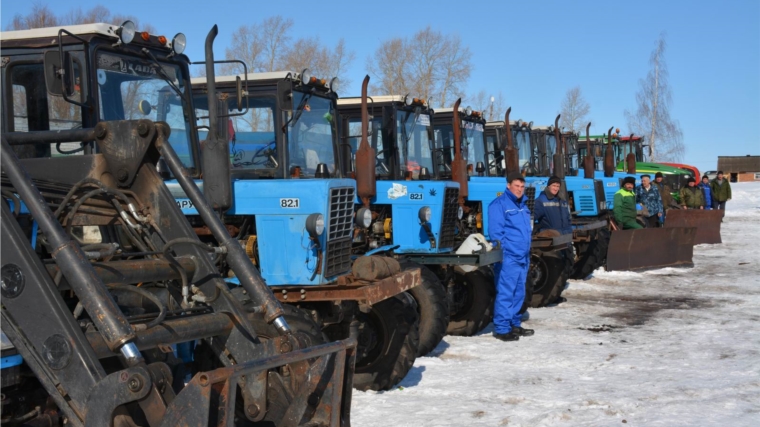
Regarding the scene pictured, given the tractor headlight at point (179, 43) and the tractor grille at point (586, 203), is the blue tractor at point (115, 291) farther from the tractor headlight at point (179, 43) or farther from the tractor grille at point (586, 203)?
the tractor grille at point (586, 203)

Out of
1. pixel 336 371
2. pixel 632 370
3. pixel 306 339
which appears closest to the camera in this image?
pixel 336 371

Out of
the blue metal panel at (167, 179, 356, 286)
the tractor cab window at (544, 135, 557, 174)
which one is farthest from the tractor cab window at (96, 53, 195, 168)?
the tractor cab window at (544, 135, 557, 174)

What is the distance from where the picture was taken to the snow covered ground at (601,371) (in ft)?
18.4

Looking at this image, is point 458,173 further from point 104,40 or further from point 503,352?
point 104,40

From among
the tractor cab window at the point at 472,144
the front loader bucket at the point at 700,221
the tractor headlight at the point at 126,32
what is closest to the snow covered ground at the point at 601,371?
the tractor cab window at the point at 472,144

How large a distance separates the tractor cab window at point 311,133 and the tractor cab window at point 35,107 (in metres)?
1.83

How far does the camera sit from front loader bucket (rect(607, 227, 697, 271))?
1297cm

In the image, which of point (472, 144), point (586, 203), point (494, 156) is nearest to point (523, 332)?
point (472, 144)

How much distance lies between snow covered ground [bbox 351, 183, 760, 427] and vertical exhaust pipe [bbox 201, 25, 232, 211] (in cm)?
175

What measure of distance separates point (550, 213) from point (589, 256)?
2.94 meters

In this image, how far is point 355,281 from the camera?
5.82m

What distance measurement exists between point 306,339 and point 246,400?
0.39 meters

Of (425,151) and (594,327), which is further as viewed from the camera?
(425,151)

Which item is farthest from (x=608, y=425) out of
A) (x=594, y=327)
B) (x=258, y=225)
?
(x=594, y=327)
